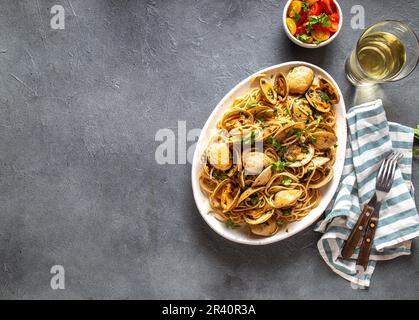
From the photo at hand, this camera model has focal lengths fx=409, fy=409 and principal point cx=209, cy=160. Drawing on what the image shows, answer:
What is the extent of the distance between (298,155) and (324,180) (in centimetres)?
21

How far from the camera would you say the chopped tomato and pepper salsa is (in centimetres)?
236

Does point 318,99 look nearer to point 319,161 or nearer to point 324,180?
point 319,161

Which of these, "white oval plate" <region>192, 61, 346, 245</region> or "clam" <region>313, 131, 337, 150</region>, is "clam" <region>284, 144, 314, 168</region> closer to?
"clam" <region>313, 131, 337, 150</region>

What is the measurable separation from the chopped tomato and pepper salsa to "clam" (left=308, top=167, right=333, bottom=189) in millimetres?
748

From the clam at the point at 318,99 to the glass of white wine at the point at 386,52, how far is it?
0.27 metres

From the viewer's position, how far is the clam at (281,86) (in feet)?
7.62

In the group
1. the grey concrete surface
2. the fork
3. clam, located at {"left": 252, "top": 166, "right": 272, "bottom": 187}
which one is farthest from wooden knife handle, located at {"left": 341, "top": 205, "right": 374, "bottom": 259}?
clam, located at {"left": 252, "top": 166, "right": 272, "bottom": 187}

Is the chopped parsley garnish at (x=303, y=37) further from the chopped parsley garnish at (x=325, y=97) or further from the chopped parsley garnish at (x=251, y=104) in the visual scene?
the chopped parsley garnish at (x=251, y=104)

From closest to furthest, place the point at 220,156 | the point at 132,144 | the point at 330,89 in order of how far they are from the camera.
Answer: the point at 220,156 → the point at 330,89 → the point at 132,144

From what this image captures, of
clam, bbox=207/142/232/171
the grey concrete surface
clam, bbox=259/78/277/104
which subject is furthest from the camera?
the grey concrete surface

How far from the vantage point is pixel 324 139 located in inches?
A: 90.7

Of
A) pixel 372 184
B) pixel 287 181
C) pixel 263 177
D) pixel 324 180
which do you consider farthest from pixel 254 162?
pixel 372 184
